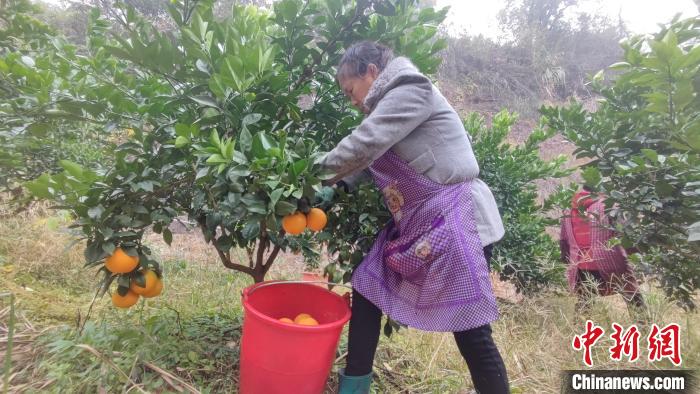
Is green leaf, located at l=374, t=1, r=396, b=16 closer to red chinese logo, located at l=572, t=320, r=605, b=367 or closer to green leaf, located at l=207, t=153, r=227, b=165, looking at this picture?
green leaf, located at l=207, t=153, r=227, b=165

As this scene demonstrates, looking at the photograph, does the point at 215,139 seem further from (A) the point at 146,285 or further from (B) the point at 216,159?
(A) the point at 146,285

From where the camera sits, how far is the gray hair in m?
1.45

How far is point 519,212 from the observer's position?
323 cm

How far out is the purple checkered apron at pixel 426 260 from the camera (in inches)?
56.1

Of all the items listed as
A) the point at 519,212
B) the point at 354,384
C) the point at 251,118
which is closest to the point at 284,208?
the point at 251,118

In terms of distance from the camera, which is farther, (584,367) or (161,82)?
(584,367)

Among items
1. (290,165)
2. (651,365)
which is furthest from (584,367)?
(290,165)

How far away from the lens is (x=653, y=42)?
107cm

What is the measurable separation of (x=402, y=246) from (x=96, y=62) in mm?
1160

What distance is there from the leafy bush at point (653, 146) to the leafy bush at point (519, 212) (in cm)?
86

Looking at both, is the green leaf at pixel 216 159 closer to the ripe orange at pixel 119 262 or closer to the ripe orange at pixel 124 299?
the ripe orange at pixel 119 262

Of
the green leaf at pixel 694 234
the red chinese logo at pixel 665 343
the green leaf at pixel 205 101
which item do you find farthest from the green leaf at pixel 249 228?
the red chinese logo at pixel 665 343

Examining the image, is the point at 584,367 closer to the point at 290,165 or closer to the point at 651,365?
the point at 651,365

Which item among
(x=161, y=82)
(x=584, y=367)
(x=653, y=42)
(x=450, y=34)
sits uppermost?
(x=450, y=34)
